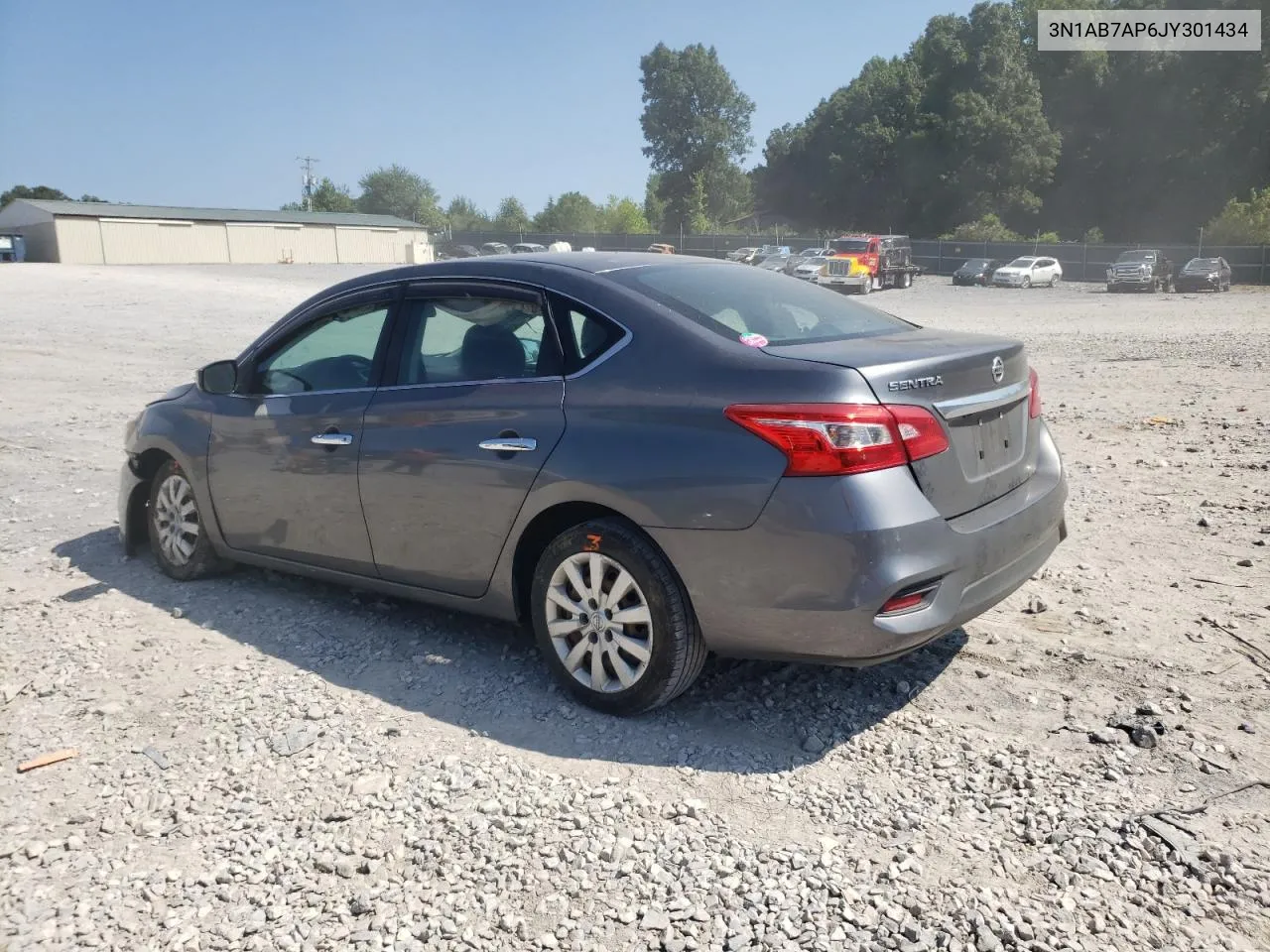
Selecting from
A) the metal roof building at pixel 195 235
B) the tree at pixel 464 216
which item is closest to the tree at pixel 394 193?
the tree at pixel 464 216

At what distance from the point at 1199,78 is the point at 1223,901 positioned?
75698 millimetres

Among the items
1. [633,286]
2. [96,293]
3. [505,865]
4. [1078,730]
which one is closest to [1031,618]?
[1078,730]

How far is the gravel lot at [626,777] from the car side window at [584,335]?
133 cm

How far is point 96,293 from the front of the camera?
108 feet

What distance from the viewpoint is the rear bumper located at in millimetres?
3250

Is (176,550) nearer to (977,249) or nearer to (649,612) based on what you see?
(649,612)

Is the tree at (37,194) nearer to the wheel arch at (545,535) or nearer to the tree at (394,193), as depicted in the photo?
the tree at (394,193)

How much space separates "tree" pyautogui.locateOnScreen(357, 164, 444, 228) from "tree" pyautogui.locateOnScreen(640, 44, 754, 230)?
30.7m

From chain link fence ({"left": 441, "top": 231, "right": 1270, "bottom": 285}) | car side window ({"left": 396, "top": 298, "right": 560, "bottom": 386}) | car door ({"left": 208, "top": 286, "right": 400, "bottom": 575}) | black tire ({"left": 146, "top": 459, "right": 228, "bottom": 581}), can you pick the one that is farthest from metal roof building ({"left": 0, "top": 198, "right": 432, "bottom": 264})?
car side window ({"left": 396, "top": 298, "right": 560, "bottom": 386})

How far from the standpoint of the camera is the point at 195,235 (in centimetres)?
6769

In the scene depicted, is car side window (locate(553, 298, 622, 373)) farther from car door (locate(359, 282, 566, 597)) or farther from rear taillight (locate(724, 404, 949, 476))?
rear taillight (locate(724, 404, 949, 476))

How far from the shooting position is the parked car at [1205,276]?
42.2 metres

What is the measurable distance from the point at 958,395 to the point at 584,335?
1.39 m

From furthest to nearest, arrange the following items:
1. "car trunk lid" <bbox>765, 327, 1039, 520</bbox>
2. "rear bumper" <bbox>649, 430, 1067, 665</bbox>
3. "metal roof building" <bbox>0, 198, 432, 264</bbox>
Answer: "metal roof building" <bbox>0, 198, 432, 264</bbox> < "car trunk lid" <bbox>765, 327, 1039, 520</bbox> < "rear bumper" <bbox>649, 430, 1067, 665</bbox>
